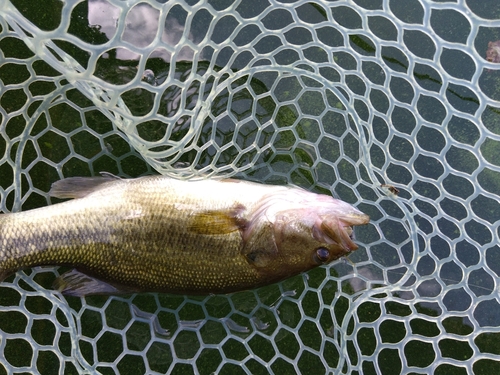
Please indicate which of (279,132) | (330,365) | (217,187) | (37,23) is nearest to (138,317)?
(217,187)

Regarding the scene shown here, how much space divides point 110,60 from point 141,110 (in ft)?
1.19

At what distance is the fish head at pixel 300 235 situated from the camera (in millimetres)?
2284

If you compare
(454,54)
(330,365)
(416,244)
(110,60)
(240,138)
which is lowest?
(330,365)

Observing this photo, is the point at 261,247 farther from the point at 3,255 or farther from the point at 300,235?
the point at 3,255

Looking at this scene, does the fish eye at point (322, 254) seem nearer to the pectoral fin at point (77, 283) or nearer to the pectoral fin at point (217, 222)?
the pectoral fin at point (217, 222)

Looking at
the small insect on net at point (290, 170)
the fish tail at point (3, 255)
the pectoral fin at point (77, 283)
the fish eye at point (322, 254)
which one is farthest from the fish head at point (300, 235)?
the fish tail at point (3, 255)

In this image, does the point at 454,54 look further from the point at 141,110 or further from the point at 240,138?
the point at 141,110

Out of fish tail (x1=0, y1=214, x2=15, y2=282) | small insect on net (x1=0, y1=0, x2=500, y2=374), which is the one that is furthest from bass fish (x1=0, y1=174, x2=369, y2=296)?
small insect on net (x1=0, y1=0, x2=500, y2=374)

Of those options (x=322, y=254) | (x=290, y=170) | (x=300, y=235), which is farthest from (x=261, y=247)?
(x=290, y=170)

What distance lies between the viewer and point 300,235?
2324 millimetres

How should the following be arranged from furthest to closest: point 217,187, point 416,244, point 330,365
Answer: point 330,365 → point 416,244 → point 217,187

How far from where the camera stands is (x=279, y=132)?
286 centimetres

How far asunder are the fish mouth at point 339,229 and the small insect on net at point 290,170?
1.79ft

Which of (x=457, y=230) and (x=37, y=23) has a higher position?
(x=37, y=23)
